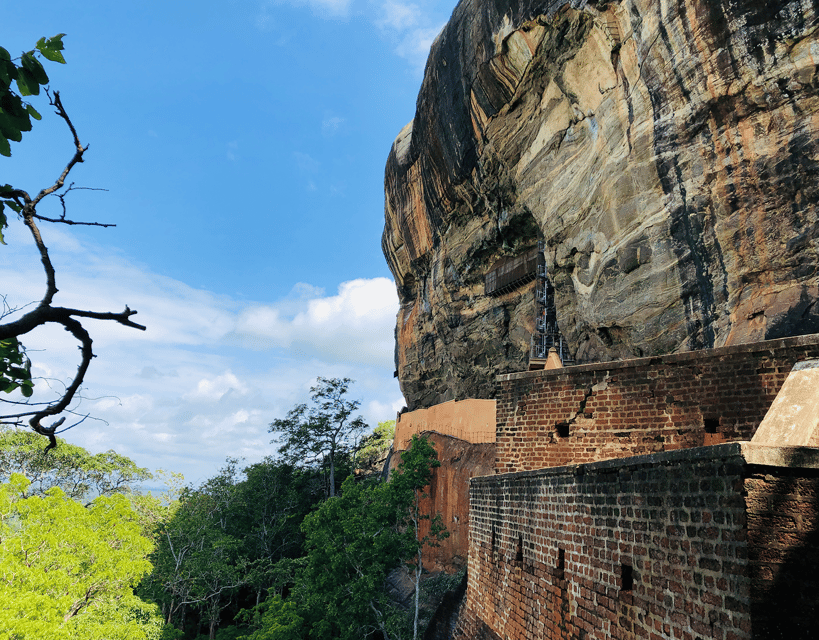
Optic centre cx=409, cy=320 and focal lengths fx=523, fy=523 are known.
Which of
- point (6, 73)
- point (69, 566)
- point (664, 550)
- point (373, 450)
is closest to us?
point (6, 73)

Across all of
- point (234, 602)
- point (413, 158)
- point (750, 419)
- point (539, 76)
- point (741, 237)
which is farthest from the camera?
point (234, 602)

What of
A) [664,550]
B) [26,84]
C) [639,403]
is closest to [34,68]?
[26,84]

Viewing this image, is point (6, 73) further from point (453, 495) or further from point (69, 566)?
point (453, 495)

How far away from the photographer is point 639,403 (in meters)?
7.54

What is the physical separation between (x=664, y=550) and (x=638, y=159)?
9.73m

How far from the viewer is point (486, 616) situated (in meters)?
7.41

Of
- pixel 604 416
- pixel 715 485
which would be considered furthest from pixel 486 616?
pixel 715 485

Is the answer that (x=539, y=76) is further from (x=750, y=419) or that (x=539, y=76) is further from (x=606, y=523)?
(x=606, y=523)

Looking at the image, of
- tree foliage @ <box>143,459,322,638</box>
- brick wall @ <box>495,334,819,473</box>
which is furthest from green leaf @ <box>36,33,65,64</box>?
tree foliage @ <box>143,459,322,638</box>

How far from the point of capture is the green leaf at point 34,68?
88.0 inches

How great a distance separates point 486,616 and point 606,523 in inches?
144

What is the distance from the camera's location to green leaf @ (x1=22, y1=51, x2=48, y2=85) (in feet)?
7.33

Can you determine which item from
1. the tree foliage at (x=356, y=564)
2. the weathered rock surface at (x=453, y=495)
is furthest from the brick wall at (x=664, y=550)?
the weathered rock surface at (x=453, y=495)

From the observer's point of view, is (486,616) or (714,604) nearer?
(714,604)
